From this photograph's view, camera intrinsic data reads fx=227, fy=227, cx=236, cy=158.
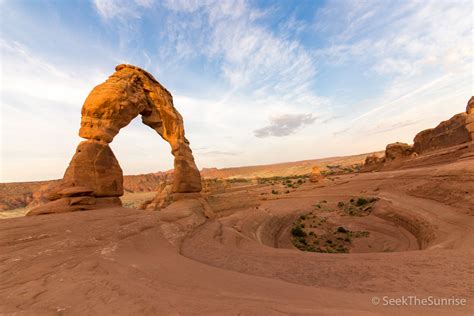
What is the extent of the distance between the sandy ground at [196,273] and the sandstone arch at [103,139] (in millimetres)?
2132

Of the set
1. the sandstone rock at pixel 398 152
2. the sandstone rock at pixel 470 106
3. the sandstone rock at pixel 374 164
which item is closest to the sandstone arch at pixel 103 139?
the sandstone rock at pixel 470 106

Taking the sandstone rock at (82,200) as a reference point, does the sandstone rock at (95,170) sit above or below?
above

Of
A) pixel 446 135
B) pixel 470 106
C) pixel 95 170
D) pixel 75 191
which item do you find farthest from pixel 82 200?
Result: pixel 446 135

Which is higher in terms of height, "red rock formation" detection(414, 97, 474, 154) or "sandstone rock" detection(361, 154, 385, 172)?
"red rock formation" detection(414, 97, 474, 154)

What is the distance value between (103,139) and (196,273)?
29.0ft

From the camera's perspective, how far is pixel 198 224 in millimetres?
10758

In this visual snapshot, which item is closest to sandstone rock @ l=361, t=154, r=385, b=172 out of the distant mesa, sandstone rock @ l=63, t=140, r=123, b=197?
the distant mesa

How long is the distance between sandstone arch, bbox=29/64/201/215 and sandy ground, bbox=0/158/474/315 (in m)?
2.13

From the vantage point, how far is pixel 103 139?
10.8m

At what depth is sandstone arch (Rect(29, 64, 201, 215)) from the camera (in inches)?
362

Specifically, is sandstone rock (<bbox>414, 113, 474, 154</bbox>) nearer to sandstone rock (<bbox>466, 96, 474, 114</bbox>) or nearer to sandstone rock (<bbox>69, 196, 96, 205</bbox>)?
sandstone rock (<bbox>466, 96, 474, 114</bbox>)

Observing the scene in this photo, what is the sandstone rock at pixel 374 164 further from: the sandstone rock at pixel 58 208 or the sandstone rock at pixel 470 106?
the sandstone rock at pixel 58 208

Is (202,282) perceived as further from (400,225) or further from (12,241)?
(400,225)

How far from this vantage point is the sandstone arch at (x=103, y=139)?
9.20m
